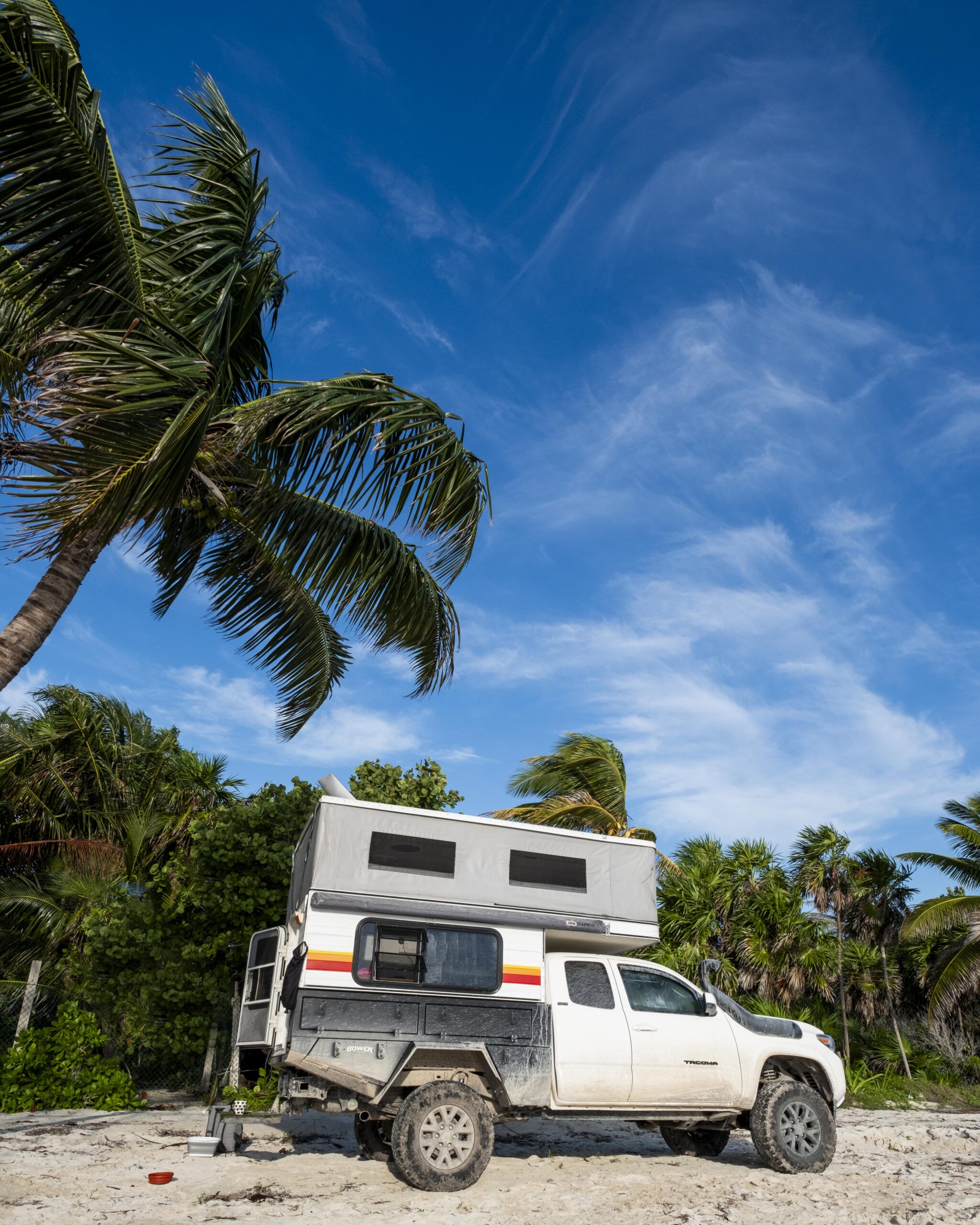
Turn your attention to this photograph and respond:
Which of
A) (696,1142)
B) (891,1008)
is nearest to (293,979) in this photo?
(696,1142)

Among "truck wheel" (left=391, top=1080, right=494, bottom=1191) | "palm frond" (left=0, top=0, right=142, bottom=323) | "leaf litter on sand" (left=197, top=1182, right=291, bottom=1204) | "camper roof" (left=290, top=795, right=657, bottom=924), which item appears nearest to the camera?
"palm frond" (left=0, top=0, right=142, bottom=323)

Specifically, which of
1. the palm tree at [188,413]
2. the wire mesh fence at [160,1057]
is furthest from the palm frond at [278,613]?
the wire mesh fence at [160,1057]

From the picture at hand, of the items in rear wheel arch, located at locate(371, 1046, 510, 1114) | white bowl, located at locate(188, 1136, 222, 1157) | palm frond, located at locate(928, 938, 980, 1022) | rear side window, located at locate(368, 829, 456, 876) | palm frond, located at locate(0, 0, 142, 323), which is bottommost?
white bowl, located at locate(188, 1136, 222, 1157)

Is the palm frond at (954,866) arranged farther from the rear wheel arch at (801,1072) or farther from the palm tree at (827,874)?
the rear wheel arch at (801,1072)

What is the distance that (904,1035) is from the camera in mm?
20703

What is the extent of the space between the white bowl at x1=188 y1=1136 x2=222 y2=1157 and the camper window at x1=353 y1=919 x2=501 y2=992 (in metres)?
2.63

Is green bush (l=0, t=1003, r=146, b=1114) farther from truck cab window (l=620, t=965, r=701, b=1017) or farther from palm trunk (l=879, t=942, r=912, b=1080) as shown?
palm trunk (l=879, t=942, r=912, b=1080)

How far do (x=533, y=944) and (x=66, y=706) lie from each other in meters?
13.0

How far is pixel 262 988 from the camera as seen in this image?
890cm

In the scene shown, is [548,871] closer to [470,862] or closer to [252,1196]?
[470,862]

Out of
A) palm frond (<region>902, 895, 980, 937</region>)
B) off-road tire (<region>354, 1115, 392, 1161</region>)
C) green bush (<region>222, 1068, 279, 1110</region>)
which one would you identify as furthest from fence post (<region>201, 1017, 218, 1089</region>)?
palm frond (<region>902, 895, 980, 937</region>)

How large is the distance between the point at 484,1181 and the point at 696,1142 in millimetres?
3180

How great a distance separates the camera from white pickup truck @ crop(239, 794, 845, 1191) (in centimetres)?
783

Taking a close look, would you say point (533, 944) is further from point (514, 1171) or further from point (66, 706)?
point (66, 706)
